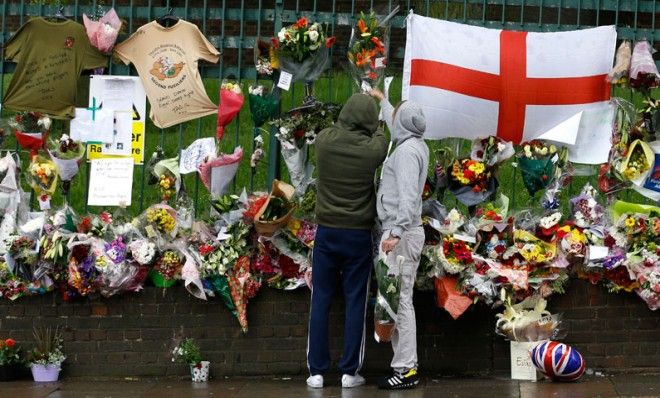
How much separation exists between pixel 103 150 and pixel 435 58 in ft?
8.33

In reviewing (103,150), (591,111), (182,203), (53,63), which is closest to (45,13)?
(53,63)

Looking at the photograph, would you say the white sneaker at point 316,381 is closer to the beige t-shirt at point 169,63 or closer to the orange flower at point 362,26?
the beige t-shirt at point 169,63

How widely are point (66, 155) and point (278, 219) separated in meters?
1.68

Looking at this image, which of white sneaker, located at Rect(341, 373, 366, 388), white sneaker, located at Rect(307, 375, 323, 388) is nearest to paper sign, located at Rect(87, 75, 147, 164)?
white sneaker, located at Rect(307, 375, 323, 388)

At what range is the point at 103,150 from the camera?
9727mm

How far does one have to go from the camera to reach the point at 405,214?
8531 millimetres

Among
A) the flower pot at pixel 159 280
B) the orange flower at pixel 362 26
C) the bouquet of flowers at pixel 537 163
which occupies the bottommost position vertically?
the flower pot at pixel 159 280

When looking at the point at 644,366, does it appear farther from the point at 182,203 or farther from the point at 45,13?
the point at 45,13

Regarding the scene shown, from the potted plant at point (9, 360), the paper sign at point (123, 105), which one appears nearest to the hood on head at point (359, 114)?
the paper sign at point (123, 105)

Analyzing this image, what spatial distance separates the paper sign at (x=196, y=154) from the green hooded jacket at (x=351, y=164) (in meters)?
1.07

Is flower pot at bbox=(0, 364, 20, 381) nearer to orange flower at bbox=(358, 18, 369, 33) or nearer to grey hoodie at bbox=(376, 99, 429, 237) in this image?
grey hoodie at bbox=(376, 99, 429, 237)

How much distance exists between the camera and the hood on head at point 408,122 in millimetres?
8727

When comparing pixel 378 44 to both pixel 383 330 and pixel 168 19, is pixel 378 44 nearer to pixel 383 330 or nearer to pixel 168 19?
pixel 168 19

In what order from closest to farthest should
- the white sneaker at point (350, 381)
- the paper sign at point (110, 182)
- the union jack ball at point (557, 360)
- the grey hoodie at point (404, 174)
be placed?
the grey hoodie at point (404, 174)
the union jack ball at point (557, 360)
the white sneaker at point (350, 381)
the paper sign at point (110, 182)
